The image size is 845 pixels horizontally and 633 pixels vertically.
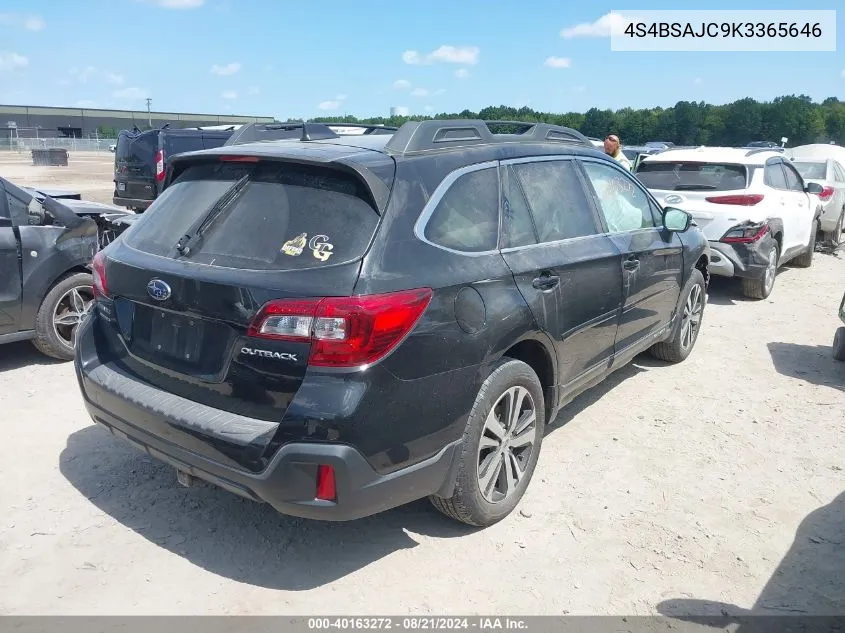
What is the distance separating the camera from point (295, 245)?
9.39ft

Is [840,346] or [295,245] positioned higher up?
[295,245]

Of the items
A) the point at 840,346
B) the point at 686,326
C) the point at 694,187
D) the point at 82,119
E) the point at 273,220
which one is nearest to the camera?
the point at 273,220

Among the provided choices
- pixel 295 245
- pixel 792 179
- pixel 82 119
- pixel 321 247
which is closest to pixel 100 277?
pixel 295 245

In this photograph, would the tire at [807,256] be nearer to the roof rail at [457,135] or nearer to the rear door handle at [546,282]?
the roof rail at [457,135]

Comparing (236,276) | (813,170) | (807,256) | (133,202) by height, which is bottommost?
(807,256)

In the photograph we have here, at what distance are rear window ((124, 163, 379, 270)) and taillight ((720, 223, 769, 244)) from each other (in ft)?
21.0

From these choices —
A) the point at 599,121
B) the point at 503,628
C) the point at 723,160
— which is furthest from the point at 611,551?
the point at 599,121

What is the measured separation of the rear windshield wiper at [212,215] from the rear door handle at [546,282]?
1492 millimetres

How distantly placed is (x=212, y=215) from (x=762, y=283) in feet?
23.7

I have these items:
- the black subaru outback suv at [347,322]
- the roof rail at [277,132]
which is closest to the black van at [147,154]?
the roof rail at [277,132]

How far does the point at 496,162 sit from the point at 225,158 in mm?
1356

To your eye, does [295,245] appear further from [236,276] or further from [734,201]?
[734,201]

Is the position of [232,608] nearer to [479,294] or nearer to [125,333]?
[125,333]

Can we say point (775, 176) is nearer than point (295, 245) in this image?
No
